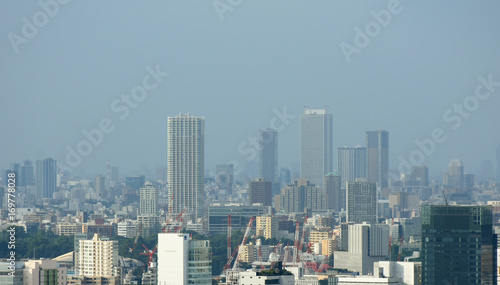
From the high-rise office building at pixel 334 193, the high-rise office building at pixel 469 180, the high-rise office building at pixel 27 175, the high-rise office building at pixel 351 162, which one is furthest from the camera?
the high-rise office building at pixel 351 162

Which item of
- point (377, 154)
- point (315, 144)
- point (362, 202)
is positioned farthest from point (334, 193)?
point (362, 202)

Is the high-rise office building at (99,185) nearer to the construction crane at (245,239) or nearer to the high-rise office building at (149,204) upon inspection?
the high-rise office building at (149,204)

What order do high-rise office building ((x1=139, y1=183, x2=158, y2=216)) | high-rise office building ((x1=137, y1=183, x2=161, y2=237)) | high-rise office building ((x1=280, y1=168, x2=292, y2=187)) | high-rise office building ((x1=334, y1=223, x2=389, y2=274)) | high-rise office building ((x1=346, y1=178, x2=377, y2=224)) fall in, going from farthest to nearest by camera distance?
high-rise office building ((x1=280, y1=168, x2=292, y2=187)) → high-rise office building ((x1=139, y1=183, x2=158, y2=216)) → high-rise office building ((x1=346, y1=178, x2=377, y2=224)) → high-rise office building ((x1=137, y1=183, x2=161, y2=237)) → high-rise office building ((x1=334, y1=223, x2=389, y2=274))

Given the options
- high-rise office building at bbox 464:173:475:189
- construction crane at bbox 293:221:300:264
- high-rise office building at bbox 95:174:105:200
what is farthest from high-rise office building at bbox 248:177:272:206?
construction crane at bbox 293:221:300:264

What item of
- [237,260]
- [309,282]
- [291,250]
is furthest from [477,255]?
[291,250]

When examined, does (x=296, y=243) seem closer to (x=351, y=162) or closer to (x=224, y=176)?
(x=224, y=176)

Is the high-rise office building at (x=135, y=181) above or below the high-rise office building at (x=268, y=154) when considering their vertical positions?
below

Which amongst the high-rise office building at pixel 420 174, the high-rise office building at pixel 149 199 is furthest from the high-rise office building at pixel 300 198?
the high-rise office building at pixel 149 199

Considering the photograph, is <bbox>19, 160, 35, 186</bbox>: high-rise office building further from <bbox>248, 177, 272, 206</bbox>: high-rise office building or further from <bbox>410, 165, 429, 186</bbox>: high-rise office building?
<bbox>410, 165, 429, 186</bbox>: high-rise office building
